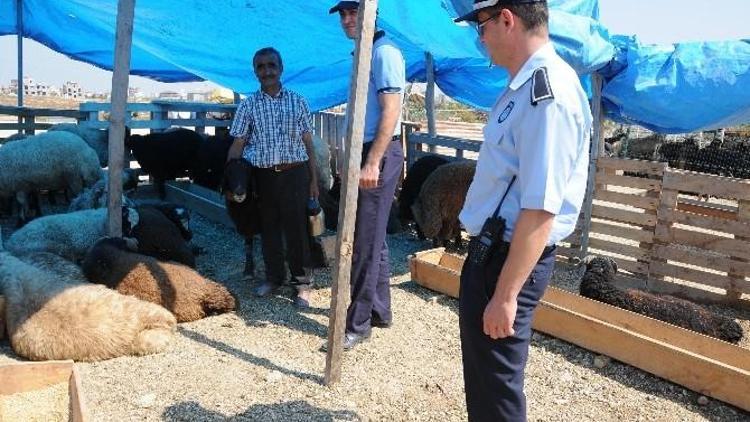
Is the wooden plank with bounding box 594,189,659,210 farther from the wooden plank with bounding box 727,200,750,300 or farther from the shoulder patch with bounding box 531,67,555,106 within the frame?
the shoulder patch with bounding box 531,67,555,106

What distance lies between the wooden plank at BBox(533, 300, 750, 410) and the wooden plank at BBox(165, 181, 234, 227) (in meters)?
4.81

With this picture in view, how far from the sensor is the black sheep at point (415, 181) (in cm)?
785

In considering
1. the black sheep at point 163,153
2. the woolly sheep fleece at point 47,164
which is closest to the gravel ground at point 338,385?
the woolly sheep fleece at point 47,164

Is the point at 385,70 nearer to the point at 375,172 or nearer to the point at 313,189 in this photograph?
the point at 375,172

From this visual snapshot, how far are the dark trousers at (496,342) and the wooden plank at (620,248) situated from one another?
15.3ft

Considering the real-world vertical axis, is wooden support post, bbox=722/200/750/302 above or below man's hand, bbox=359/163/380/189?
below

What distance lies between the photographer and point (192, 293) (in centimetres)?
475

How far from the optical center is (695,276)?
5895 millimetres

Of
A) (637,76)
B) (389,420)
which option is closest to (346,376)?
(389,420)

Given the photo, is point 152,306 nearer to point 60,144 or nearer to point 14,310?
point 14,310

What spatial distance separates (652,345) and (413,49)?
23.6 ft

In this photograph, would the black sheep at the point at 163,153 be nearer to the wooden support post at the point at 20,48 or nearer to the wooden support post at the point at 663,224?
the wooden support post at the point at 20,48

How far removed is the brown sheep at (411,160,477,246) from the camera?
7090 millimetres

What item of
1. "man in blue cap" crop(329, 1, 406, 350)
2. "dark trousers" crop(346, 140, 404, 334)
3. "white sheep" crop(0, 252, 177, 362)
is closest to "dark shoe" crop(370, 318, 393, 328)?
"man in blue cap" crop(329, 1, 406, 350)
